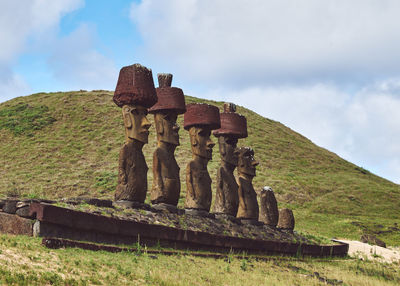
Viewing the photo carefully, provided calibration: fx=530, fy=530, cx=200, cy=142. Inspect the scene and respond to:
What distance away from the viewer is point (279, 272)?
857 centimetres

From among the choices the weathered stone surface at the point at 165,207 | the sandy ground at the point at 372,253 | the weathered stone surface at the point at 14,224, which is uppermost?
the weathered stone surface at the point at 165,207

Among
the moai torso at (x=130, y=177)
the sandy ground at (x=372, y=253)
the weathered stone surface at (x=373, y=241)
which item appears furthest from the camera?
the weathered stone surface at (x=373, y=241)

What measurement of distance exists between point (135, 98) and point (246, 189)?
4272 mm

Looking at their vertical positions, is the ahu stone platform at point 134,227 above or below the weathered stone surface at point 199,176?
below

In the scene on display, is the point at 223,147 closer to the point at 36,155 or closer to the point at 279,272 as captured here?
the point at 279,272

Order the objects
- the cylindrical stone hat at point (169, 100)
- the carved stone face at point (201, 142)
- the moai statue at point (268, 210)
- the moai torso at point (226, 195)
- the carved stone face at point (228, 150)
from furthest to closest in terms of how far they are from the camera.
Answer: the moai statue at point (268, 210), the carved stone face at point (228, 150), the moai torso at point (226, 195), the carved stone face at point (201, 142), the cylindrical stone hat at point (169, 100)

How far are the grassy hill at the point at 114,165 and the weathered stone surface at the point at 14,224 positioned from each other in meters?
11.8

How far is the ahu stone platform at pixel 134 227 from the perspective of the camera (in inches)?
277

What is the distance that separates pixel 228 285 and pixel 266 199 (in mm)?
7236

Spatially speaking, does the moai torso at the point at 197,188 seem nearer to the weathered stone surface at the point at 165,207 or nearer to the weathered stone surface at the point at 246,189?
the weathered stone surface at the point at 165,207

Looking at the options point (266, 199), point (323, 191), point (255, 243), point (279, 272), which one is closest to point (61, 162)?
point (323, 191)

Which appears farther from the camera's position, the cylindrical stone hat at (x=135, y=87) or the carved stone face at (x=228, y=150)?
the carved stone face at (x=228, y=150)

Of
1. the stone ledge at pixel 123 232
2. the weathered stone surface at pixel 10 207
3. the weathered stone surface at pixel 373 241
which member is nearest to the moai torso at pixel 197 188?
the stone ledge at pixel 123 232

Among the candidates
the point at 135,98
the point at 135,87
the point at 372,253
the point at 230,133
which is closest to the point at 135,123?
the point at 135,98
